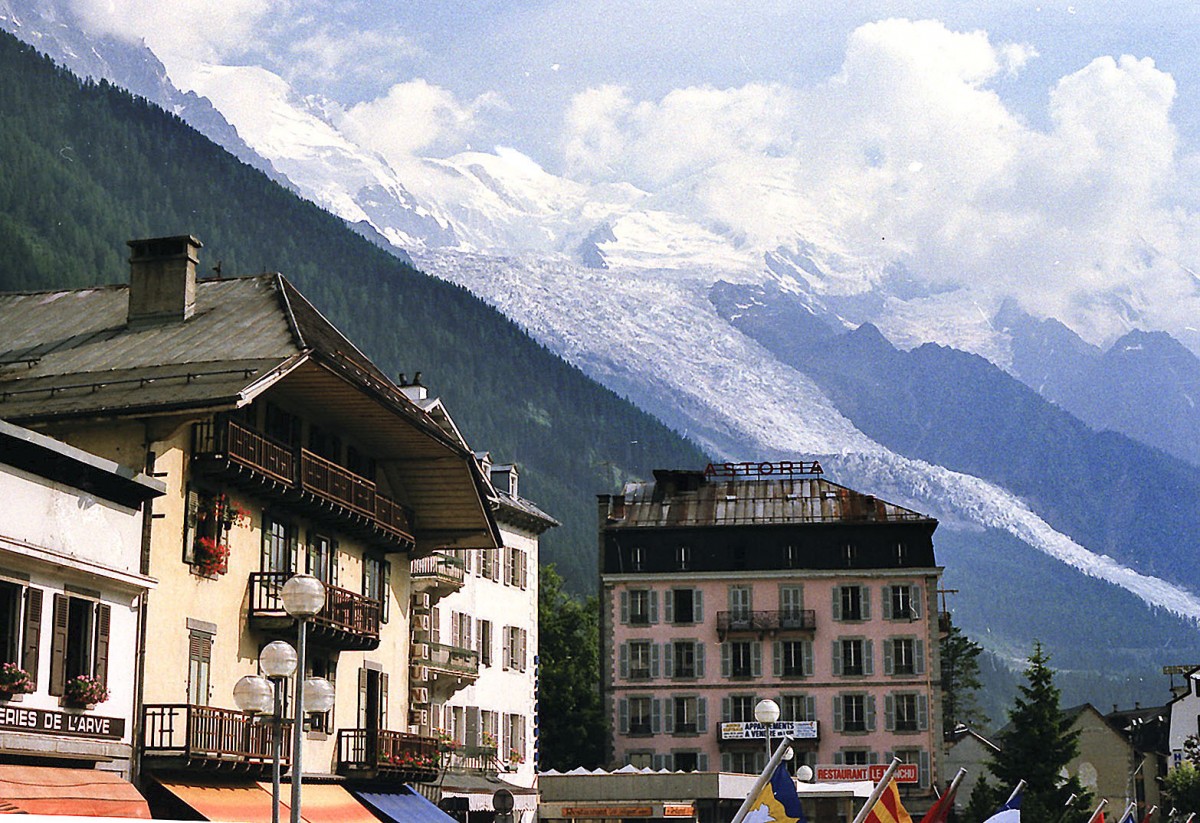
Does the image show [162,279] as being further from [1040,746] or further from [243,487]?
[1040,746]

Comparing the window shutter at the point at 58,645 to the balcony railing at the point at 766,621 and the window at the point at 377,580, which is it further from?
the balcony railing at the point at 766,621

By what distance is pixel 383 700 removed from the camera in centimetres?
4597

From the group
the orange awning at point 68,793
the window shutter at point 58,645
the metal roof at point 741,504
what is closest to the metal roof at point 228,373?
the window shutter at point 58,645

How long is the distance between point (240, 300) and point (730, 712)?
51.3 metres

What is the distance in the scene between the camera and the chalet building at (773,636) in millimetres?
86312

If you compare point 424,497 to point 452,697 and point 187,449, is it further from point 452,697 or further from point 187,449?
point 452,697

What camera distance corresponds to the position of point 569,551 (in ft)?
576

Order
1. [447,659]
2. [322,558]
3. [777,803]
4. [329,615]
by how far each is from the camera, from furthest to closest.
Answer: [447,659], [322,558], [329,615], [777,803]

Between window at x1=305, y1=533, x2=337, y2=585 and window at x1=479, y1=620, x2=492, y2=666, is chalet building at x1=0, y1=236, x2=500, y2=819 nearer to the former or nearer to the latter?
window at x1=305, y1=533, x2=337, y2=585

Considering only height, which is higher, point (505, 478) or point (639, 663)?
point (505, 478)

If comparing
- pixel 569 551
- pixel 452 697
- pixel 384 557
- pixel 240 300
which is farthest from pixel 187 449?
pixel 569 551

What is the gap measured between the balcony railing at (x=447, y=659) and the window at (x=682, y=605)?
24280mm

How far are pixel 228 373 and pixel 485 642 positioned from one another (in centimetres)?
3574

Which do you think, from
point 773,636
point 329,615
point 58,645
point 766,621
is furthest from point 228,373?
point 773,636
